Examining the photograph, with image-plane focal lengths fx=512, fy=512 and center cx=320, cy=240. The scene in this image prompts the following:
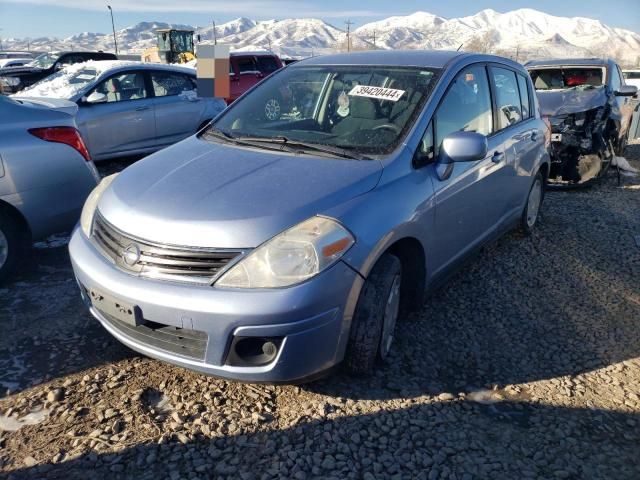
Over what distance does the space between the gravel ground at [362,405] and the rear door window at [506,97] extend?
1.41 metres

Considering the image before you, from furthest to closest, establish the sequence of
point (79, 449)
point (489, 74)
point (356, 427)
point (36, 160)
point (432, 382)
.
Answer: point (489, 74)
point (36, 160)
point (432, 382)
point (356, 427)
point (79, 449)

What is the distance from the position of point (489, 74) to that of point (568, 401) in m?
2.36

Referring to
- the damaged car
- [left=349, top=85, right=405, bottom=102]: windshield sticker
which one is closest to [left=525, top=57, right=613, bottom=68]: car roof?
the damaged car

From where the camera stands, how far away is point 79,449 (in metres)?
2.12

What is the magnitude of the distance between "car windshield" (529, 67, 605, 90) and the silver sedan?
7499 millimetres

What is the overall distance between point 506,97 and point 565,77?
18.1ft

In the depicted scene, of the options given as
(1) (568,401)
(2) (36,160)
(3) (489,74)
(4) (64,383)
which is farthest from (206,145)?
(1) (568,401)

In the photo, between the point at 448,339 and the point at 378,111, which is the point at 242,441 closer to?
the point at 448,339

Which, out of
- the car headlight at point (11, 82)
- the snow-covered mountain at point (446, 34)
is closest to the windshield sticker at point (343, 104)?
the car headlight at point (11, 82)

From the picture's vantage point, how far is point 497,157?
363 centimetres

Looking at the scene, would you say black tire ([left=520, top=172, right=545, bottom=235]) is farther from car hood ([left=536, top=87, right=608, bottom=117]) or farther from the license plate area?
the license plate area

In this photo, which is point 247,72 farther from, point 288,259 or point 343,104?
point 288,259

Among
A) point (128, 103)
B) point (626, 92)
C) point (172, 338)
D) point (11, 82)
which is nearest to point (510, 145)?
point (172, 338)

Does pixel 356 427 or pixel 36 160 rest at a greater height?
pixel 36 160
